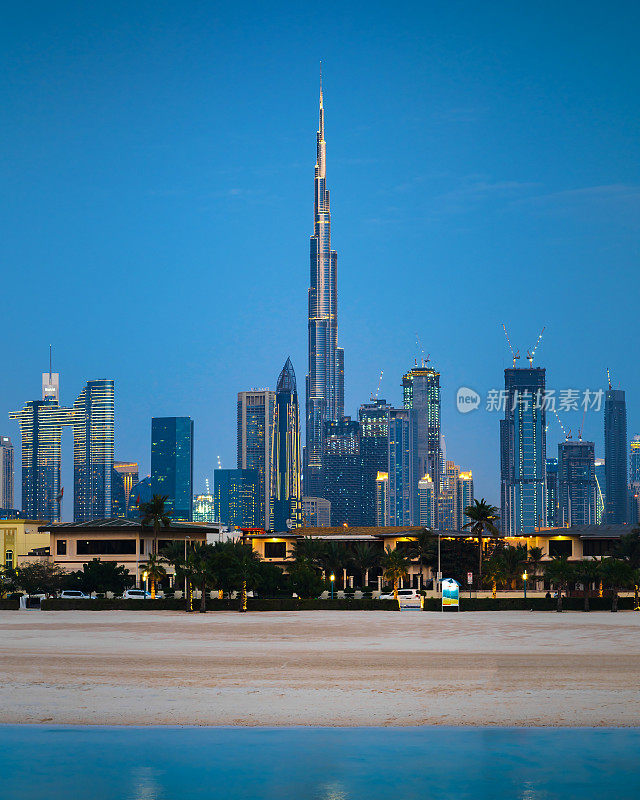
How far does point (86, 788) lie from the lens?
2439cm

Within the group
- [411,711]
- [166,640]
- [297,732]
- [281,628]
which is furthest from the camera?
[281,628]

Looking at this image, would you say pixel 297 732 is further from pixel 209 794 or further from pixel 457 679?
pixel 457 679

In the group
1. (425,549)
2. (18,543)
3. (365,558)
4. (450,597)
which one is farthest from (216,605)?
(18,543)

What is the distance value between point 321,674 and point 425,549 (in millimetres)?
103235

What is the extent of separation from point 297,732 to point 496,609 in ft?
214

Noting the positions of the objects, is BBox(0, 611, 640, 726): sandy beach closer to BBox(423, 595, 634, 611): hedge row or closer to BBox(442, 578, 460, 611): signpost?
BBox(442, 578, 460, 611): signpost

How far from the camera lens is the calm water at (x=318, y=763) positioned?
24.1m

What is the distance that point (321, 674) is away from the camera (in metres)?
42.3

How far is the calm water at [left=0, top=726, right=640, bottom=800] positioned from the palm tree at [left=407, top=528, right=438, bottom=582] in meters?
115

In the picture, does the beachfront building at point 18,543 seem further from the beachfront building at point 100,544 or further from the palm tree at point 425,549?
the palm tree at point 425,549

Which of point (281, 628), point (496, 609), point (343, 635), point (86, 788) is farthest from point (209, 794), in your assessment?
point (496, 609)

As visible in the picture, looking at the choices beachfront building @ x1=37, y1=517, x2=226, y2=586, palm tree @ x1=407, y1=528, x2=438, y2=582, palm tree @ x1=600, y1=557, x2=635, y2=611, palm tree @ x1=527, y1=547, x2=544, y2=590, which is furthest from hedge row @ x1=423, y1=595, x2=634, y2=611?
beachfront building @ x1=37, y1=517, x2=226, y2=586

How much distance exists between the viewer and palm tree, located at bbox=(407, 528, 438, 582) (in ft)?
473

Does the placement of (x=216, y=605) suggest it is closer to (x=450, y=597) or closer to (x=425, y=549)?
(x=450, y=597)
